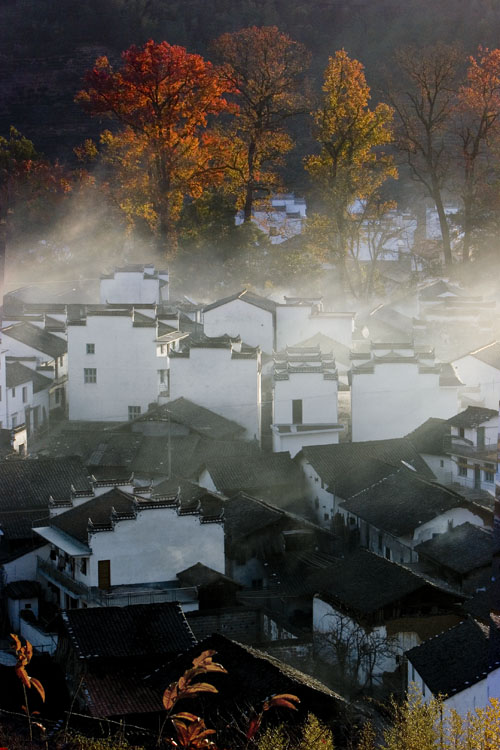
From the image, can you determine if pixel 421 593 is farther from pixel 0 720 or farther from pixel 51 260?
pixel 51 260

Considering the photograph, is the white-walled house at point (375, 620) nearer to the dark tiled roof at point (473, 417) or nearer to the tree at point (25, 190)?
the dark tiled roof at point (473, 417)

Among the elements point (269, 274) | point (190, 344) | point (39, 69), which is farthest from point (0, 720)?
point (39, 69)

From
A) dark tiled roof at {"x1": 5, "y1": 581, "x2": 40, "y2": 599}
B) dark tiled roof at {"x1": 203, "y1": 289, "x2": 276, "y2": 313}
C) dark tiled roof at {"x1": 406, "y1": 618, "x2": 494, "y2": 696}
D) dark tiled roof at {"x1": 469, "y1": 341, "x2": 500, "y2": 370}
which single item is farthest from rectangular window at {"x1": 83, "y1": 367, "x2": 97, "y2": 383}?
dark tiled roof at {"x1": 406, "y1": 618, "x2": 494, "y2": 696}

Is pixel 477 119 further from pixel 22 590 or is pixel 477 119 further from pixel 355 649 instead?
pixel 355 649

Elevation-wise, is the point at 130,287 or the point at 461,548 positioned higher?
the point at 130,287

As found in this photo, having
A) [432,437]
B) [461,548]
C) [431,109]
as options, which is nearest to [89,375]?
[432,437]

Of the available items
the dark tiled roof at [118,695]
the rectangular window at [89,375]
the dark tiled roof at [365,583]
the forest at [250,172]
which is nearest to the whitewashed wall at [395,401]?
the rectangular window at [89,375]
